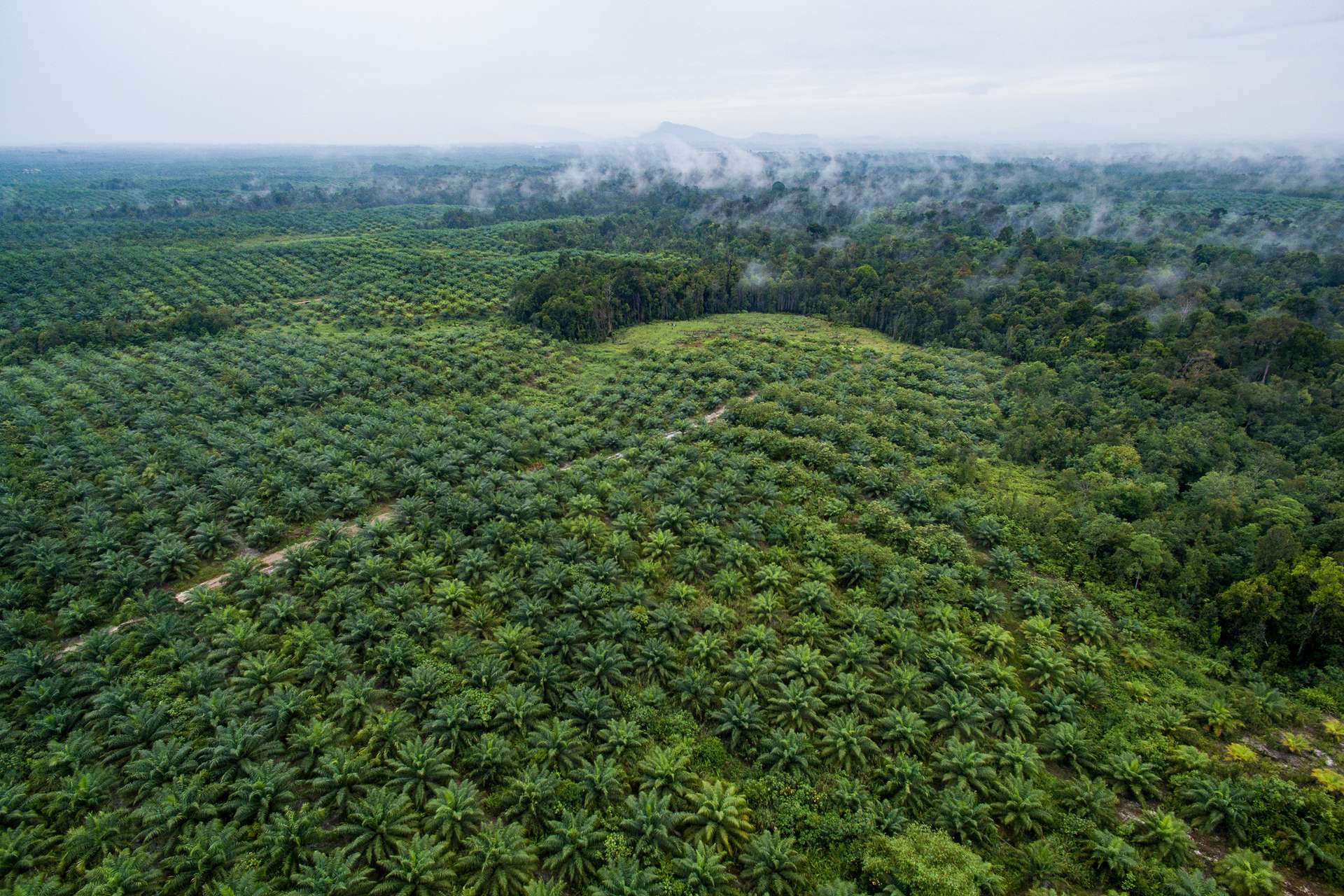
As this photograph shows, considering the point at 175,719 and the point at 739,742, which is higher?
the point at 175,719

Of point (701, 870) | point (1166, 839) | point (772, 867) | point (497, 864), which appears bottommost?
point (1166, 839)

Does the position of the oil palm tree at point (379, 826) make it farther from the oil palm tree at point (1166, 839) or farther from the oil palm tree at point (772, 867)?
the oil palm tree at point (1166, 839)

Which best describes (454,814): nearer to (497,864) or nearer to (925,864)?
(497,864)

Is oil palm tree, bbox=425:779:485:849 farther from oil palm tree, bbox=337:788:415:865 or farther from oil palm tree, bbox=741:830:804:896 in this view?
oil palm tree, bbox=741:830:804:896

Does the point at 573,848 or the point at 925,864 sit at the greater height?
the point at 925,864

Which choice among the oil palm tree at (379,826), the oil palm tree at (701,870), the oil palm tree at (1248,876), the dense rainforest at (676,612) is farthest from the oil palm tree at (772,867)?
the oil palm tree at (1248,876)

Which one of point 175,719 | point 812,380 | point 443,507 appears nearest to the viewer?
point 175,719

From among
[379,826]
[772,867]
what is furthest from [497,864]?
[772,867]

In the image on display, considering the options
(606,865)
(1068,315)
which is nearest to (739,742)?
(606,865)

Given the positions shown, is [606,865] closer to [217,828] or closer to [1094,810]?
[217,828]
